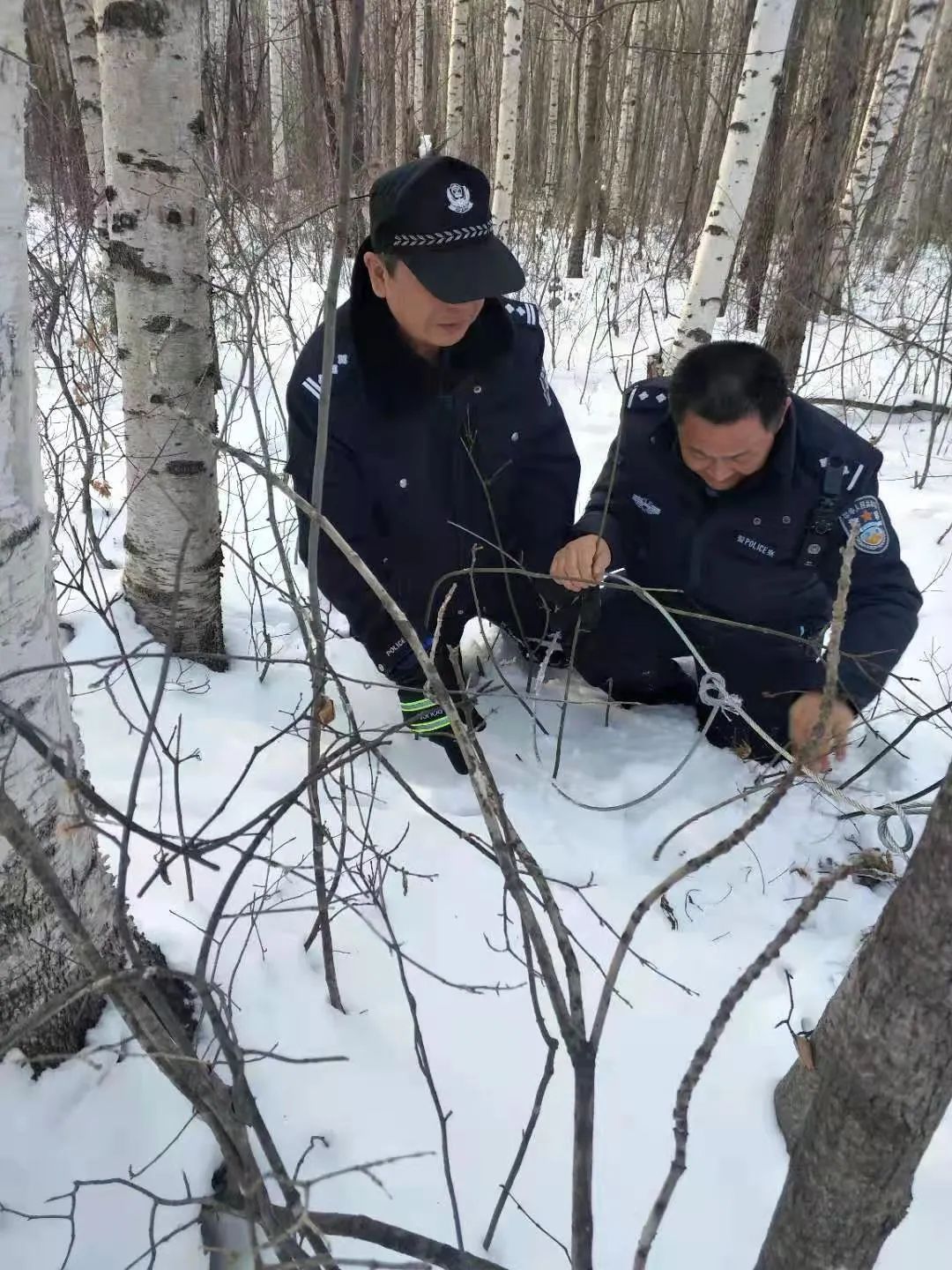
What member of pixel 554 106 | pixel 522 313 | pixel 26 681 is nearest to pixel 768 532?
pixel 522 313

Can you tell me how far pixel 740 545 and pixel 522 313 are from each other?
87cm

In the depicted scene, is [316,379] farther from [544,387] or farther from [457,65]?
[457,65]

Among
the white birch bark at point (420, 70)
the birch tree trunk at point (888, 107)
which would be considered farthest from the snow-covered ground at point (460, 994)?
the white birch bark at point (420, 70)

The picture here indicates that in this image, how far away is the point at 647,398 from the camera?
86.4 inches

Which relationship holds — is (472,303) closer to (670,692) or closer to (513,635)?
(513,635)

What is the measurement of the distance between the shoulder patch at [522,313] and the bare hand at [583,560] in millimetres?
625

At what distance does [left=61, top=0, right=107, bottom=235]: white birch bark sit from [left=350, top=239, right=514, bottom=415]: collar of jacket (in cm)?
295

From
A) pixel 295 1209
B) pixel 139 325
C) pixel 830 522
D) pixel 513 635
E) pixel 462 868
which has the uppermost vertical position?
pixel 139 325

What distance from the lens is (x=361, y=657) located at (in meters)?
2.50

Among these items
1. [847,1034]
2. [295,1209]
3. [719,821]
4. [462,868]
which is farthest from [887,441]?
[295,1209]

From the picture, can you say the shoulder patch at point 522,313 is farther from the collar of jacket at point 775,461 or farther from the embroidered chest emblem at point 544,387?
the collar of jacket at point 775,461

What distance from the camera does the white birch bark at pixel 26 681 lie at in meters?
0.72

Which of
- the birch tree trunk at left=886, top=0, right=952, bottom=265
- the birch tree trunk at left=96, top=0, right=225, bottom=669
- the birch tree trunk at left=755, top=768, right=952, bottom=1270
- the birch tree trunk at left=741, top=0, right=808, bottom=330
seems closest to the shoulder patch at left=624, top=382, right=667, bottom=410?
Answer: the birch tree trunk at left=96, top=0, right=225, bottom=669

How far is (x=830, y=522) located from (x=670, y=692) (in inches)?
27.4
